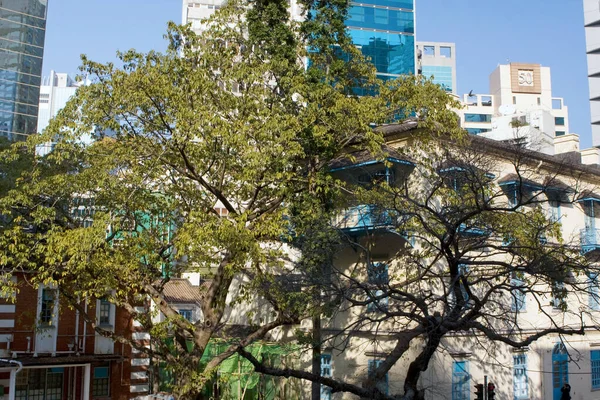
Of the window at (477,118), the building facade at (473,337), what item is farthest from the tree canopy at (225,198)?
the window at (477,118)

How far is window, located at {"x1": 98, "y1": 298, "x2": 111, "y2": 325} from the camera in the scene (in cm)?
2286

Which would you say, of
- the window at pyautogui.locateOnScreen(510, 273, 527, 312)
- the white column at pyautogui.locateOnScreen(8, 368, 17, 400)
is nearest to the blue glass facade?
the window at pyautogui.locateOnScreen(510, 273, 527, 312)

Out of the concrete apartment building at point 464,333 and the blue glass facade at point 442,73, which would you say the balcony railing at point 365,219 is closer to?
the concrete apartment building at point 464,333

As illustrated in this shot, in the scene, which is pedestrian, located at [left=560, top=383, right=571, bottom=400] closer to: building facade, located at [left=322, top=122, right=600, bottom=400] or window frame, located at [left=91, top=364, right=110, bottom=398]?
building facade, located at [left=322, top=122, right=600, bottom=400]

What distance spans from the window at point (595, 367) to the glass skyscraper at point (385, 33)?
3150cm

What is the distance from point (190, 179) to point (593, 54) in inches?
2286

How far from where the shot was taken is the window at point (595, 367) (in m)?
26.8

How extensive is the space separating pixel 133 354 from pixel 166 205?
783cm

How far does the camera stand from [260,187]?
55.1 ft

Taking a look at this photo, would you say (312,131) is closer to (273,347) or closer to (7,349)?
(273,347)

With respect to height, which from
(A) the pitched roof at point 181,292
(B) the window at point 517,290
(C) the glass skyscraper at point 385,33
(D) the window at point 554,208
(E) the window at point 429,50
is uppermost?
(E) the window at point 429,50

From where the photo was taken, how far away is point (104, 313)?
2302 centimetres

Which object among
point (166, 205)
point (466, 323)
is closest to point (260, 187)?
point (166, 205)

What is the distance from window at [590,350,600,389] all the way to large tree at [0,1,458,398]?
1437cm
